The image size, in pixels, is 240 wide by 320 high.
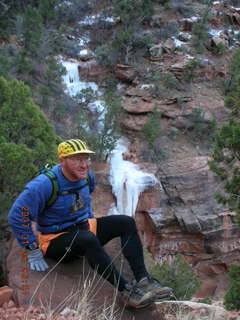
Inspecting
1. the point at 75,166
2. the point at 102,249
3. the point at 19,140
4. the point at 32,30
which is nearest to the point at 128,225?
the point at 102,249

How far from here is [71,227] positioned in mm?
2672

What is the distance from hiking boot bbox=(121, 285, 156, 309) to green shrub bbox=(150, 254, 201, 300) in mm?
3746

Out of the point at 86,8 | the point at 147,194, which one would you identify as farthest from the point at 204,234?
the point at 86,8

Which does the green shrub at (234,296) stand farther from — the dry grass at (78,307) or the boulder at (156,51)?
the boulder at (156,51)

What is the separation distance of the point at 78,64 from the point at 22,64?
397 cm

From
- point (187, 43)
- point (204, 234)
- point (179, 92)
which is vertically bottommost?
point (204, 234)

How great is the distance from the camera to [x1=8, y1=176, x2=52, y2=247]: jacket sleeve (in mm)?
2396

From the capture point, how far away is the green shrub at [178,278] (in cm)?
626

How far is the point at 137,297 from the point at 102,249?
0.37 metres

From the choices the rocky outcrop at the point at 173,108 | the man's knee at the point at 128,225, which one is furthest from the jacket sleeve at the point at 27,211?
the rocky outcrop at the point at 173,108

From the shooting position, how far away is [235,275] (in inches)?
178

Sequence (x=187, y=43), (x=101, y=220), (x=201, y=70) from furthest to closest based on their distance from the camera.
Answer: (x=187, y=43) → (x=201, y=70) → (x=101, y=220)

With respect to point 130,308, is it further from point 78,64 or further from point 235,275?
point 78,64

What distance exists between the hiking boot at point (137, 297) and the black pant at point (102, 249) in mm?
63
